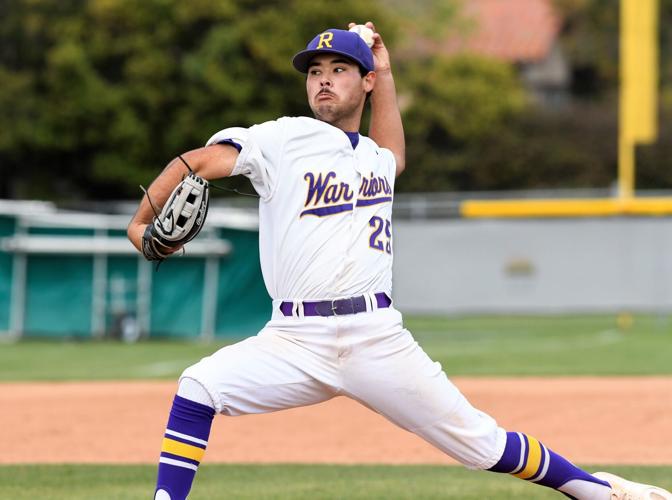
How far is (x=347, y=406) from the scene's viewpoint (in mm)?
10633

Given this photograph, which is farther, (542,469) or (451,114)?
(451,114)

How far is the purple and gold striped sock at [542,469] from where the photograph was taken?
4508 mm

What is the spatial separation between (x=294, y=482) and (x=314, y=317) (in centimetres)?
243

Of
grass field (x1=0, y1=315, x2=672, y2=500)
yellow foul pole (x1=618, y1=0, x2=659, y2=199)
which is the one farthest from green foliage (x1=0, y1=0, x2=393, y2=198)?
yellow foul pole (x1=618, y1=0, x2=659, y2=199)

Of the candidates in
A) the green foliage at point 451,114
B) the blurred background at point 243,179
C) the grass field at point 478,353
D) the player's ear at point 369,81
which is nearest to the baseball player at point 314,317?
the player's ear at point 369,81

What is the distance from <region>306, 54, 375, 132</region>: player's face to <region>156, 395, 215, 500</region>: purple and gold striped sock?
1158 millimetres

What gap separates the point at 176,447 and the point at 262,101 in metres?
24.6

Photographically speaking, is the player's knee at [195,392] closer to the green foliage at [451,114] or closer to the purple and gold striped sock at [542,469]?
the purple and gold striped sock at [542,469]

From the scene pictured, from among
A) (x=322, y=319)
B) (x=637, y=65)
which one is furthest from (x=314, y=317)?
(x=637, y=65)

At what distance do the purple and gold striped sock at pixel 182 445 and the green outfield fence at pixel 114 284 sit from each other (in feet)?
44.4

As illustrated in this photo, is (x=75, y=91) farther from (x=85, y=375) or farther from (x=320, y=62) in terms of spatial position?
(x=320, y=62)

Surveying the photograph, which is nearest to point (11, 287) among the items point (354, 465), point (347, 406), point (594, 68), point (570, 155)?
point (347, 406)

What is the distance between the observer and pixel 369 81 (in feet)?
15.6

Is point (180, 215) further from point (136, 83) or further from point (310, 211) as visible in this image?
point (136, 83)
